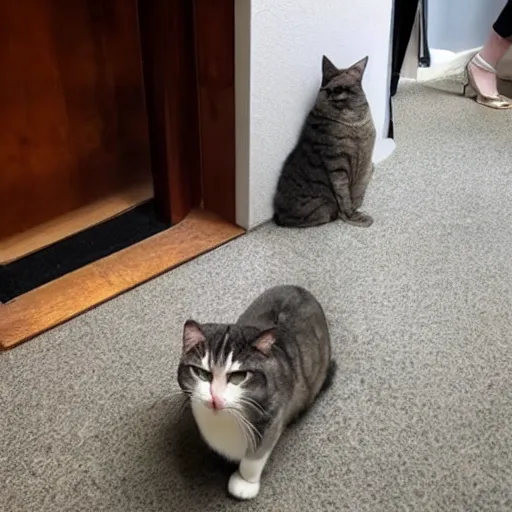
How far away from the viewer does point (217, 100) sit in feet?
5.54

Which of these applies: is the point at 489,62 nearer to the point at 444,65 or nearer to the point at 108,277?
the point at 444,65

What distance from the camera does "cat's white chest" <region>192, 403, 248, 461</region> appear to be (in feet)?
3.35

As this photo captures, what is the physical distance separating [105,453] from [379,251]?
0.87 meters

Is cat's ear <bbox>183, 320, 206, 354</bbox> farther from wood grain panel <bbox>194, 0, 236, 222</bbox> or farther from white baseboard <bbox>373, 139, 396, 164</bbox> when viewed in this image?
white baseboard <bbox>373, 139, 396, 164</bbox>

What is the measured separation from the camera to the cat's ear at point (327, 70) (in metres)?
1.75

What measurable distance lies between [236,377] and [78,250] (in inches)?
34.5

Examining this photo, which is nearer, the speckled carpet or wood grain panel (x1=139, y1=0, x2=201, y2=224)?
the speckled carpet

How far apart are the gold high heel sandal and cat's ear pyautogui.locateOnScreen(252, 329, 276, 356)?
1.92m

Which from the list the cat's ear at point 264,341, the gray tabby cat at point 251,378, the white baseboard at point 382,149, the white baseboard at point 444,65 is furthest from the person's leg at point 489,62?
the cat's ear at point 264,341

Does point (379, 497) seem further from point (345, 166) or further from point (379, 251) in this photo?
point (345, 166)

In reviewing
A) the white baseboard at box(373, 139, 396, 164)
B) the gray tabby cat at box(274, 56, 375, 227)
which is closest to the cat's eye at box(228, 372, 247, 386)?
the gray tabby cat at box(274, 56, 375, 227)

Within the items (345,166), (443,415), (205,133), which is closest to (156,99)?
(205,133)

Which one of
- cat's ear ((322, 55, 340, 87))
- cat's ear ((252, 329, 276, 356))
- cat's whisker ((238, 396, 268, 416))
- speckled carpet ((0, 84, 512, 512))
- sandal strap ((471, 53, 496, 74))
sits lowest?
speckled carpet ((0, 84, 512, 512))

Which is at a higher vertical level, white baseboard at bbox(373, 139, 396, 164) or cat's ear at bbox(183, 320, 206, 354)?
cat's ear at bbox(183, 320, 206, 354)
